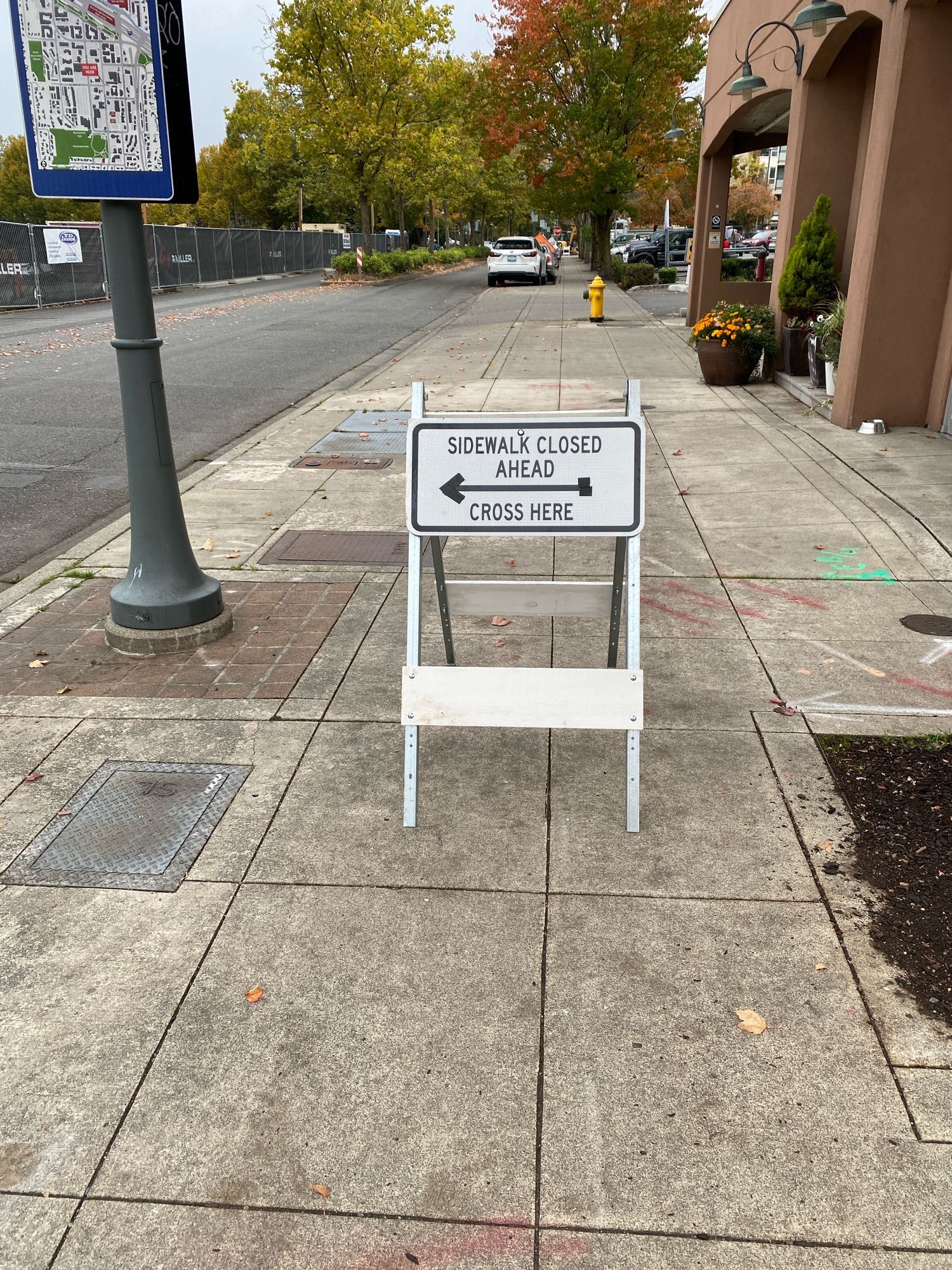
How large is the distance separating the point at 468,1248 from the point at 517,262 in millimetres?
38186

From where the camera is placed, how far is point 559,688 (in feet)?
12.0

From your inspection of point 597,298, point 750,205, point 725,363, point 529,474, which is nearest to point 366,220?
point 597,298

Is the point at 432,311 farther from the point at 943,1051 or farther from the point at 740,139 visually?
the point at 943,1051

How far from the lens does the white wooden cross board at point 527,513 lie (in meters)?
3.64

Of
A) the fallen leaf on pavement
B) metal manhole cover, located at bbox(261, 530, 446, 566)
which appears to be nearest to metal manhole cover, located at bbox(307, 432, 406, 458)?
metal manhole cover, located at bbox(261, 530, 446, 566)

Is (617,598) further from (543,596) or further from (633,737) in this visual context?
(633,737)

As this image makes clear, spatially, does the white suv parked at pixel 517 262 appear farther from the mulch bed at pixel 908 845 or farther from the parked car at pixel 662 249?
the mulch bed at pixel 908 845

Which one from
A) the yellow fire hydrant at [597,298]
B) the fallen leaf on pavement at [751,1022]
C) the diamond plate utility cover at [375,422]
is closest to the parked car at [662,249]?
the yellow fire hydrant at [597,298]

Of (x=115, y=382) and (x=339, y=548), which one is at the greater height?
(x=115, y=382)

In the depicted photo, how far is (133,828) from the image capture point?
3.67 m

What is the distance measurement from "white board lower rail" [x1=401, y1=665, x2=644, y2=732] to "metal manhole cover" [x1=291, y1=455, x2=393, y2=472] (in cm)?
556

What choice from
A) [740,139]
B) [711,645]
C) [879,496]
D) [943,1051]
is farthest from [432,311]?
[943,1051]

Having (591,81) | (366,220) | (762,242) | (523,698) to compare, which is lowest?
(523,698)

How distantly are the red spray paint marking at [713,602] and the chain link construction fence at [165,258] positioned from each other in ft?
34.2
